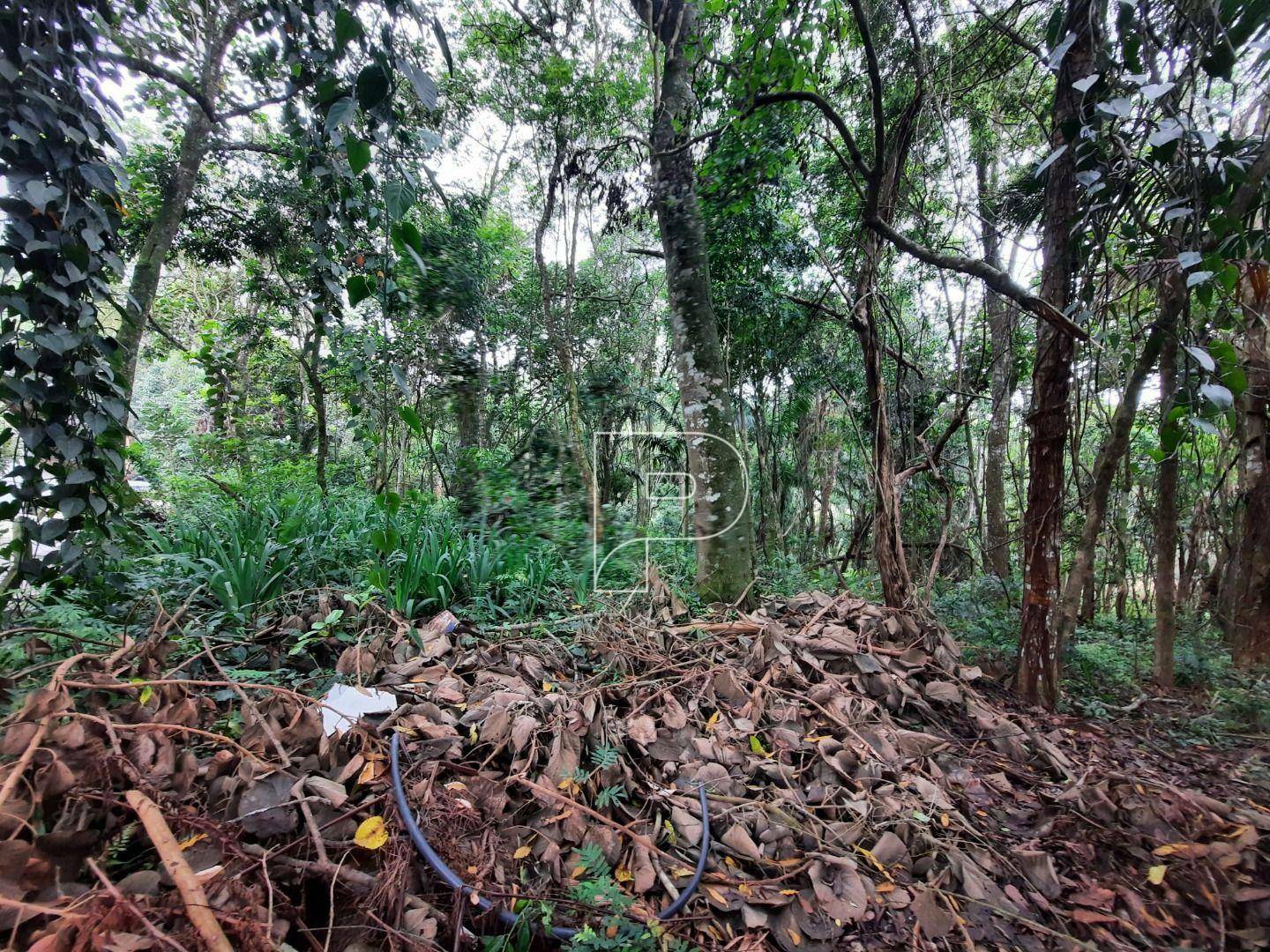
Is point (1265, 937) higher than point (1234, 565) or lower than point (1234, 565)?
lower

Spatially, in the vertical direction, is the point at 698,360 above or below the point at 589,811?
above

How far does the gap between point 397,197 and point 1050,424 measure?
2.60 meters

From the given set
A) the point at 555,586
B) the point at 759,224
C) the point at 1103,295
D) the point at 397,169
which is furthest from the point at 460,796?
the point at 759,224

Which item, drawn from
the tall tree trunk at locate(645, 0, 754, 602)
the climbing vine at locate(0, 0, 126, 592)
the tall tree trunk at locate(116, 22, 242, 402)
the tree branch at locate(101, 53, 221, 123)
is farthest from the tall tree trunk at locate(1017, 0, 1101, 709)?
the tall tree trunk at locate(116, 22, 242, 402)

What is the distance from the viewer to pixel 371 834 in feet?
3.75

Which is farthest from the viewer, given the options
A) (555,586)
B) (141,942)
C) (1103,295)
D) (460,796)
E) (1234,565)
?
(1234,565)

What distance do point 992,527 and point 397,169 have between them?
19.9 feet

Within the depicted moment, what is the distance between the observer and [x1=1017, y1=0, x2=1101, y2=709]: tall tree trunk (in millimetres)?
2199

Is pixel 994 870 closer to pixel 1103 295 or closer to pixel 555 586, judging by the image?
pixel 1103 295

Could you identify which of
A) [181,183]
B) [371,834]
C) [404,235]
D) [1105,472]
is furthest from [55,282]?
[181,183]

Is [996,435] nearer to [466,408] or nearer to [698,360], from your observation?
[698,360]

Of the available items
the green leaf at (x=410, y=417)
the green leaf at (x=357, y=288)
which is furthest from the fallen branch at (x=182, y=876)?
the green leaf at (x=357, y=288)

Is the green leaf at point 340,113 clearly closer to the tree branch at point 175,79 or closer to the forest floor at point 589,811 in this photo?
the forest floor at point 589,811

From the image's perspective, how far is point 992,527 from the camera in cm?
533
